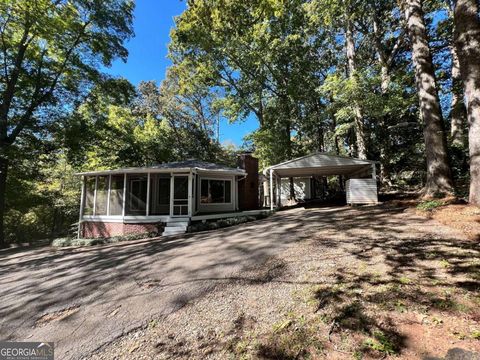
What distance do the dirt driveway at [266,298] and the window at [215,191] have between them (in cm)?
764

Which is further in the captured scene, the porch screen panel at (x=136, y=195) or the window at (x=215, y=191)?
the window at (x=215, y=191)

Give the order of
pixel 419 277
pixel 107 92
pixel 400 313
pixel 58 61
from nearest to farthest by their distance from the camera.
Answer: pixel 400 313, pixel 419 277, pixel 58 61, pixel 107 92

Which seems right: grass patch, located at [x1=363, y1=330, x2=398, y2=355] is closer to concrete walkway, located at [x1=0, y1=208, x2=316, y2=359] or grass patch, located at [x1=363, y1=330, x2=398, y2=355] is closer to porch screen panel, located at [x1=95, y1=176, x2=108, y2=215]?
concrete walkway, located at [x1=0, y1=208, x2=316, y2=359]

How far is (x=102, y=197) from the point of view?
1269cm

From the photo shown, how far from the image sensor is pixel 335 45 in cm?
2186

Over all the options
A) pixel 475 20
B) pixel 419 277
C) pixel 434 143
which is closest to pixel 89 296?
pixel 419 277

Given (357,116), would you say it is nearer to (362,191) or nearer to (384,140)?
(384,140)

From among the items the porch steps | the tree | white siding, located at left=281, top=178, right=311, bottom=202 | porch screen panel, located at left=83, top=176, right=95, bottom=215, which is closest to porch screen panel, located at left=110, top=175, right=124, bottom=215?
porch screen panel, located at left=83, top=176, right=95, bottom=215

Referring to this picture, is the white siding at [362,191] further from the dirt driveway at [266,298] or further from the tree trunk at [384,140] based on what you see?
the tree trunk at [384,140]

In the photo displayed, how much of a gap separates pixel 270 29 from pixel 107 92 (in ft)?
42.1

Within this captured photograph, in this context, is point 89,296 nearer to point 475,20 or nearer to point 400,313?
point 400,313

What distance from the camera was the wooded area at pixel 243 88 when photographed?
12750 mm

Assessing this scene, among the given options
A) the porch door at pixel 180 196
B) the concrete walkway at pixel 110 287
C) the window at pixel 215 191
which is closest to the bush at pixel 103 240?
the porch door at pixel 180 196

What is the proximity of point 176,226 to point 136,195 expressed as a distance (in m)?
3.15
